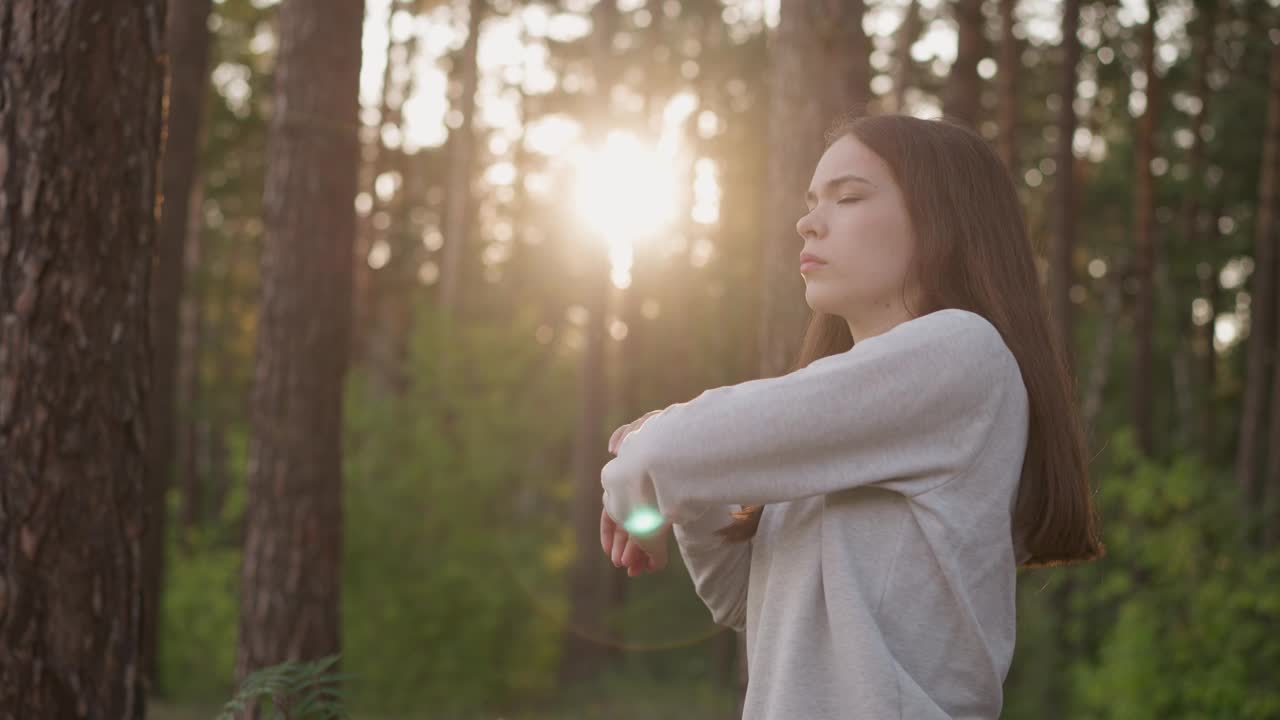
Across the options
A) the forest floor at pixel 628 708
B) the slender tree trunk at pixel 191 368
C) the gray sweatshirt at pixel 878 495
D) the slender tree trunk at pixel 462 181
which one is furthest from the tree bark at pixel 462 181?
the gray sweatshirt at pixel 878 495

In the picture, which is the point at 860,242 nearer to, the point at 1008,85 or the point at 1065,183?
the point at 1065,183

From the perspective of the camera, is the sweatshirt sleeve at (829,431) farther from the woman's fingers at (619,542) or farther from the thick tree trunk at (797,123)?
the thick tree trunk at (797,123)

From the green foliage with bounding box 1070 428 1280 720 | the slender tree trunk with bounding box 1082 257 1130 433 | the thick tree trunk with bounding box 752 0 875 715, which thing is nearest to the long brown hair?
the thick tree trunk with bounding box 752 0 875 715

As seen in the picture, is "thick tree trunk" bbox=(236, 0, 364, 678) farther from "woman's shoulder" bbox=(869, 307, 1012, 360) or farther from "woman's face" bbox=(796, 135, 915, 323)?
"woman's shoulder" bbox=(869, 307, 1012, 360)

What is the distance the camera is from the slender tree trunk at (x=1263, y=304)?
17.7m

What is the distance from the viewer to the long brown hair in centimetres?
195

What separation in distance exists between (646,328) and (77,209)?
1097 inches

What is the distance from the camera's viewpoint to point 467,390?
15203 mm

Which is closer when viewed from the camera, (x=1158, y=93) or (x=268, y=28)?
(x=1158, y=93)

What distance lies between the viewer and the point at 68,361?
304cm

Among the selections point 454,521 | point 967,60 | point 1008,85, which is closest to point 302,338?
point 454,521

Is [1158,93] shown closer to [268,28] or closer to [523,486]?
[523,486]

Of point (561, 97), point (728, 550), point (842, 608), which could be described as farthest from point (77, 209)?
point (561, 97)

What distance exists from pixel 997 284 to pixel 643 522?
2.38 feet
